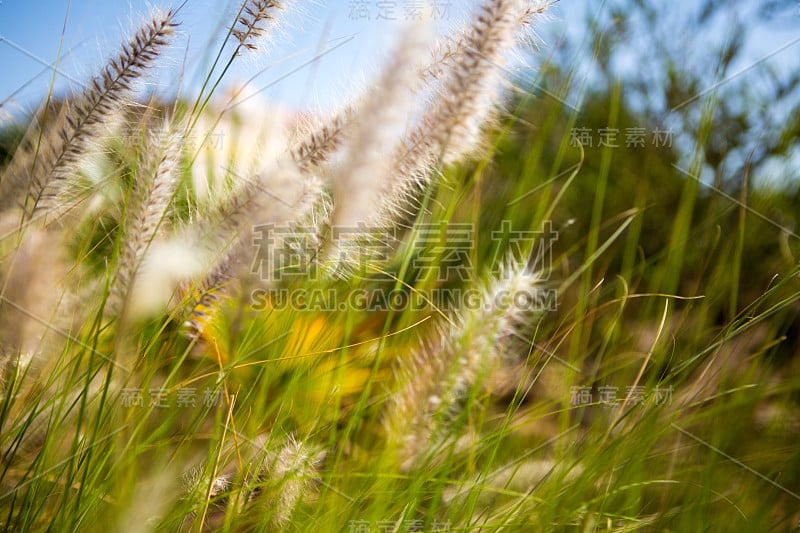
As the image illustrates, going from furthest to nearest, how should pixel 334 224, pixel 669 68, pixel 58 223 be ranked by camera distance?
pixel 669 68
pixel 58 223
pixel 334 224

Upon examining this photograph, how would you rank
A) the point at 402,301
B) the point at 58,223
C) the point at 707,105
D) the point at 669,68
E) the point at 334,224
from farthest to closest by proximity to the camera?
the point at 669,68, the point at 402,301, the point at 707,105, the point at 58,223, the point at 334,224

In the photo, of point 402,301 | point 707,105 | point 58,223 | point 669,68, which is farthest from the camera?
point 669,68

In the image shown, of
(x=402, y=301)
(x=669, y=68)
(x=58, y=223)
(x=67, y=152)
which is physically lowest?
(x=402, y=301)

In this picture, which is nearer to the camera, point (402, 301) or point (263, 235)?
point (263, 235)

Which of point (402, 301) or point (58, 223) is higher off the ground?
point (58, 223)

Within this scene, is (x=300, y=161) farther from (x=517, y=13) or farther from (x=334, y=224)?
(x=517, y=13)

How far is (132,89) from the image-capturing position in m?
0.68

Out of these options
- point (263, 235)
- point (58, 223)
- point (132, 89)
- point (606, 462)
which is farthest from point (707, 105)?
point (58, 223)

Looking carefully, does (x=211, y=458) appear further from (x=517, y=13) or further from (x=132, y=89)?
(x=517, y=13)

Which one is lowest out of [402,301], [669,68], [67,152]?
[402,301]

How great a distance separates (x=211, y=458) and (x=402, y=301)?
66cm

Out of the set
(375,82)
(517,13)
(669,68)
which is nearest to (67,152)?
(375,82)

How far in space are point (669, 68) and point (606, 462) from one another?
4.95ft

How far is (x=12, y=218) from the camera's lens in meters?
0.67
